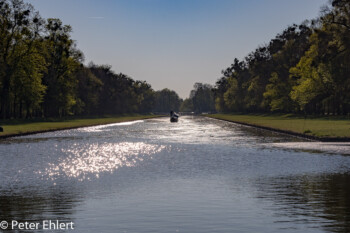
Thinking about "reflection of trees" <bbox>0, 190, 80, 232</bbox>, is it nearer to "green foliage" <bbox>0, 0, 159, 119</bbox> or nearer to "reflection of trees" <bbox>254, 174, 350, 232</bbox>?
"reflection of trees" <bbox>254, 174, 350, 232</bbox>

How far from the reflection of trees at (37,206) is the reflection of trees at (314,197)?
4690 mm

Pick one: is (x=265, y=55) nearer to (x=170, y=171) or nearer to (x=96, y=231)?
(x=170, y=171)

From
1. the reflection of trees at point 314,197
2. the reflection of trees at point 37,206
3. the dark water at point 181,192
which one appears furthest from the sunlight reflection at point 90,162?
the reflection of trees at point 314,197

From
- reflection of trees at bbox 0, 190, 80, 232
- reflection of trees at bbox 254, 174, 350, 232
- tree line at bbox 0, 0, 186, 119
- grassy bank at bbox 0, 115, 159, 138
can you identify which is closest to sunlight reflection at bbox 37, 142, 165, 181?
reflection of trees at bbox 0, 190, 80, 232

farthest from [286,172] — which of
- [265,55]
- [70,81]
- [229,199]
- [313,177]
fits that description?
[265,55]

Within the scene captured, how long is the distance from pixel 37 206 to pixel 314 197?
674 cm

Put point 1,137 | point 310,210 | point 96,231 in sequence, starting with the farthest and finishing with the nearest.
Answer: point 1,137 < point 310,210 < point 96,231

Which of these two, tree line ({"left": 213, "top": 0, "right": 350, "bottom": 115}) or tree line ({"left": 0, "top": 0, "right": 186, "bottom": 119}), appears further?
tree line ({"left": 0, "top": 0, "right": 186, "bottom": 119})

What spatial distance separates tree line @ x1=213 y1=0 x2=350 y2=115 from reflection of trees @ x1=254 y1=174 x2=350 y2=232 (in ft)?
141

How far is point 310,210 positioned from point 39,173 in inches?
403

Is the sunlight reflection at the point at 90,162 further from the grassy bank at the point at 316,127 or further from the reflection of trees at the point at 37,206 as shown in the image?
the grassy bank at the point at 316,127

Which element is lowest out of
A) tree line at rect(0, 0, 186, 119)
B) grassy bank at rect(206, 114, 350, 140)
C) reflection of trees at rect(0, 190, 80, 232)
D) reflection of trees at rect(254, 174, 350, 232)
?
reflection of trees at rect(0, 190, 80, 232)

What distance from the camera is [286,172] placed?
17.2m

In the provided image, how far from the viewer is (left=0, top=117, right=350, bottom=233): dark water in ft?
31.0
